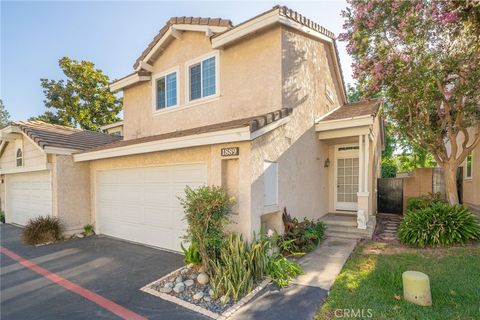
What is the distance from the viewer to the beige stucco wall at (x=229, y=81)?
26.2 ft

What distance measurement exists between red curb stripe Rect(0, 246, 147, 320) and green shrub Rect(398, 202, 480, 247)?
7945 millimetres

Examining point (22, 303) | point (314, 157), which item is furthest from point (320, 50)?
point (22, 303)

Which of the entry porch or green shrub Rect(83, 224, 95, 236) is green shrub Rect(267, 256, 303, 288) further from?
green shrub Rect(83, 224, 95, 236)

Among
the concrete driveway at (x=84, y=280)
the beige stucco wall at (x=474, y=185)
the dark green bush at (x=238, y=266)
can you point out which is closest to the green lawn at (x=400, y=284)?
the dark green bush at (x=238, y=266)

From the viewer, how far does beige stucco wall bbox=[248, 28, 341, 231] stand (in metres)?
6.91

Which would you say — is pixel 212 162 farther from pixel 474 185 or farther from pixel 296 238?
pixel 474 185

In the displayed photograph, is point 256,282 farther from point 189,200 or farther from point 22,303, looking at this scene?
point 22,303

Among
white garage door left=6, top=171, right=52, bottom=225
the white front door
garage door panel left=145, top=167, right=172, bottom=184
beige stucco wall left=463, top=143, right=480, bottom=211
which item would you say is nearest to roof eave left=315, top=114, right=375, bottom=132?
the white front door

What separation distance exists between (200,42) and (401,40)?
23.3ft

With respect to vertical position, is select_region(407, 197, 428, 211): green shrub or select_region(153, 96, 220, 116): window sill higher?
select_region(153, 96, 220, 116): window sill

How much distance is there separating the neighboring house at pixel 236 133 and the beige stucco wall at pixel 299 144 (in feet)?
0.13

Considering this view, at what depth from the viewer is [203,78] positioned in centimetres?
958

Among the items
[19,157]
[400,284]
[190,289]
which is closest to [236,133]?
[190,289]

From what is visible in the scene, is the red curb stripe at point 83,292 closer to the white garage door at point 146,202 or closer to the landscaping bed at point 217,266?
the landscaping bed at point 217,266
